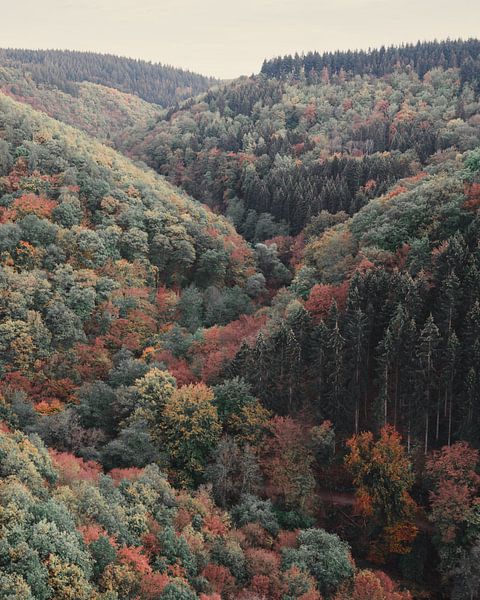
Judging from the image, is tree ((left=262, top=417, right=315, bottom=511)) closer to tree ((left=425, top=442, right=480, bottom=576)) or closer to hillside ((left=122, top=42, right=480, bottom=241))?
tree ((left=425, top=442, right=480, bottom=576))

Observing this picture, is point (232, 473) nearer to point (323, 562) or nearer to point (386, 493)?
point (323, 562)

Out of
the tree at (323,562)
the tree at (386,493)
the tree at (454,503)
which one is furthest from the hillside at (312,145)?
the tree at (323,562)

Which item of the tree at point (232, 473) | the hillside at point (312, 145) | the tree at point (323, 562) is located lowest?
the tree at point (323, 562)

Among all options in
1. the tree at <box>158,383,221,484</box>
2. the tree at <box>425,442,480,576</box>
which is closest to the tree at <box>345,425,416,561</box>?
the tree at <box>425,442,480,576</box>

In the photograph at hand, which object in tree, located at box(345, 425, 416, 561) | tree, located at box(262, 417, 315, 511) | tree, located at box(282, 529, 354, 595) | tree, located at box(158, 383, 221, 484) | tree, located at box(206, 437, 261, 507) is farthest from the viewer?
tree, located at box(158, 383, 221, 484)

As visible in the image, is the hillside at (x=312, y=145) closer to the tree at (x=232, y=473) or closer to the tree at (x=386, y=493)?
the tree at (x=386, y=493)

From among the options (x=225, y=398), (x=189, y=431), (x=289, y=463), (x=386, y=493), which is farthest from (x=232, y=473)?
(x=386, y=493)

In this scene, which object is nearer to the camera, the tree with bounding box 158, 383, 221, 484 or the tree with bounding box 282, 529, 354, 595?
the tree with bounding box 282, 529, 354, 595

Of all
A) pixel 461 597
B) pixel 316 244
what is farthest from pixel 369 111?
pixel 461 597
